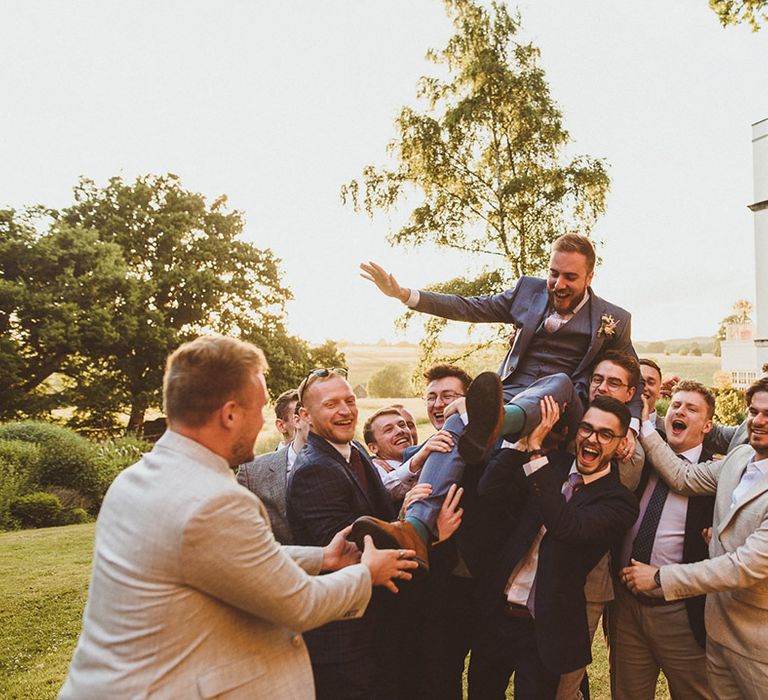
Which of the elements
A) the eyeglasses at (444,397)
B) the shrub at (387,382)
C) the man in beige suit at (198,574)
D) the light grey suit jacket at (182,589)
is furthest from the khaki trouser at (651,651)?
the shrub at (387,382)

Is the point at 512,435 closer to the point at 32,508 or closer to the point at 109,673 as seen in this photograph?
the point at 109,673

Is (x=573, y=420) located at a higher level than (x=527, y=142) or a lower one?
lower

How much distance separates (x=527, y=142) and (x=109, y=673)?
18614 millimetres

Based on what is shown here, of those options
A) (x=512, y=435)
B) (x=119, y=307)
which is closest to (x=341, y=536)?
(x=512, y=435)

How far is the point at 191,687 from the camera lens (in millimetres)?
2143

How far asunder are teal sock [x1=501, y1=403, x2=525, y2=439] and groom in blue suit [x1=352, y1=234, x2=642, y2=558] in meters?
0.05

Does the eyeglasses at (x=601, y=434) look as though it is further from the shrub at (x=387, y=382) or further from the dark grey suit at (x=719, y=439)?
the shrub at (x=387, y=382)

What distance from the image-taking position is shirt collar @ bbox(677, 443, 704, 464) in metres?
4.47


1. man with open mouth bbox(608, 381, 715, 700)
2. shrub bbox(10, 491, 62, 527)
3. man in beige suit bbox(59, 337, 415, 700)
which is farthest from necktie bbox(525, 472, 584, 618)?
shrub bbox(10, 491, 62, 527)

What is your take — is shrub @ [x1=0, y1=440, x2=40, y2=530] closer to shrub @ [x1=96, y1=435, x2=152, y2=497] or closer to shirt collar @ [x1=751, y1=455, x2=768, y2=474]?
shrub @ [x1=96, y1=435, x2=152, y2=497]

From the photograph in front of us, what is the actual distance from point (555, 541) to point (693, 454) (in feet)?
4.80

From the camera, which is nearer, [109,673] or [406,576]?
[109,673]

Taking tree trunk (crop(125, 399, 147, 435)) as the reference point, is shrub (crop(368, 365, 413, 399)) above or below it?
above

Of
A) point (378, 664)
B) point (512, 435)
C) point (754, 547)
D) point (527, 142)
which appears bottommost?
point (378, 664)
